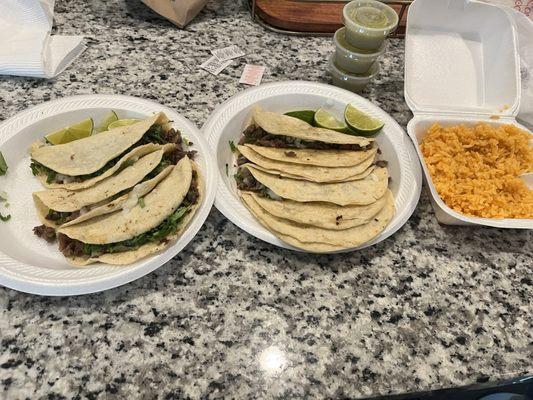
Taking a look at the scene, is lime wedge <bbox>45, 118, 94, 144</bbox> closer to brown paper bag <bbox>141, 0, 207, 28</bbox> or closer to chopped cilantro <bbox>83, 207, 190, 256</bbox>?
chopped cilantro <bbox>83, 207, 190, 256</bbox>

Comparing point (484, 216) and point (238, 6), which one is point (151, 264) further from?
point (238, 6)

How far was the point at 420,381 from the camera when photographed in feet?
3.68

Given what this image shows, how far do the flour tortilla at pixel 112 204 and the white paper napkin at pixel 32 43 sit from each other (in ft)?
2.42

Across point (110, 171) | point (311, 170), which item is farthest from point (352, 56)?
point (110, 171)

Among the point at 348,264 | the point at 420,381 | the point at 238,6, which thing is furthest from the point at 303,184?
the point at 238,6

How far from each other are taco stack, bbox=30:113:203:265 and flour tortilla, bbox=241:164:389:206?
9.1 inches

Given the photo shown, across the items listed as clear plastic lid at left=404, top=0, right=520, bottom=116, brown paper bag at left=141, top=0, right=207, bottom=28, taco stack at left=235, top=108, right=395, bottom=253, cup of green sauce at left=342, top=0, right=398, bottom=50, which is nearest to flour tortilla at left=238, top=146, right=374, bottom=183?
taco stack at left=235, top=108, right=395, bottom=253

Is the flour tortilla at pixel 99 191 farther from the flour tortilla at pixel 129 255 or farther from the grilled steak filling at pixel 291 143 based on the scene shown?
the grilled steak filling at pixel 291 143

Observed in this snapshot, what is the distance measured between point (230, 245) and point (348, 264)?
386 mm

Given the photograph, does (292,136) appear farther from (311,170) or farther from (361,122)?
(361,122)

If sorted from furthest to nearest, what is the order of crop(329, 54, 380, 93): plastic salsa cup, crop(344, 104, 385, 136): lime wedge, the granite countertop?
crop(329, 54, 380, 93): plastic salsa cup → crop(344, 104, 385, 136): lime wedge → the granite countertop

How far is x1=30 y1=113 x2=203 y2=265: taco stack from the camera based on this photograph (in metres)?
1.20

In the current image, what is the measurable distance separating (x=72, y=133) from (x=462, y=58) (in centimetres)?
164

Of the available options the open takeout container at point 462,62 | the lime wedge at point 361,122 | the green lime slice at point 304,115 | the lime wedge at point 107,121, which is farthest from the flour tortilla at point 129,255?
the open takeout container at point 462,62
